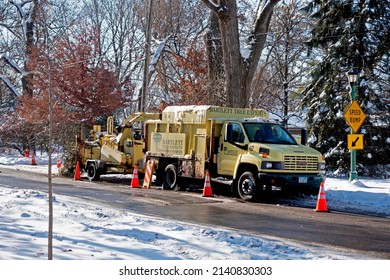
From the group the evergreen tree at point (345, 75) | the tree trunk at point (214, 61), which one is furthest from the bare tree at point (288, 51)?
the evergreen tree at point (345, 75)

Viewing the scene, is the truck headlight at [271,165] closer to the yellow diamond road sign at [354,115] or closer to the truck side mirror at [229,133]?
the truck side mirror at [229,133]

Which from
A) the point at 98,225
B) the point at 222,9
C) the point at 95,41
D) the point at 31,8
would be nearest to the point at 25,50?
the point at 31,8

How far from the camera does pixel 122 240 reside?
845 centimetres

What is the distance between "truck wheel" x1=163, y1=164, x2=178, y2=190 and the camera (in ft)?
60.8

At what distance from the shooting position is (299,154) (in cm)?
1546

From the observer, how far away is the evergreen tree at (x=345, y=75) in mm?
23719

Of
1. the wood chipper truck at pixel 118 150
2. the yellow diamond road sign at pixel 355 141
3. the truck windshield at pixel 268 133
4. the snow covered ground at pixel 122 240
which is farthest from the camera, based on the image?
the wood chipper truck at pixel 118 150

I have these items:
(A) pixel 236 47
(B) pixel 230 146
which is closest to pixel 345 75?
(A) pixel 236 47

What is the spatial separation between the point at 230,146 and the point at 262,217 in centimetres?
466

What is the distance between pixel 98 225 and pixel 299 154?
23.9 ft

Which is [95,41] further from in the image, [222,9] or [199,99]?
[222,9]

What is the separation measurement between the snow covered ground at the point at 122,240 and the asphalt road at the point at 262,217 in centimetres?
71

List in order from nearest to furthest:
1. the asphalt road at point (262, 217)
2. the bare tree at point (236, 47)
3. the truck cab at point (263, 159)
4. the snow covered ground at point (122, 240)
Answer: the snow covered ground at point (122, 240) → the asphalt road at point (262, 217) → the truck cab at point (263, 159) → the bare tree at point (236, 47)

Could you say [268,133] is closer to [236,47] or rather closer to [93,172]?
Result: [236,47]
